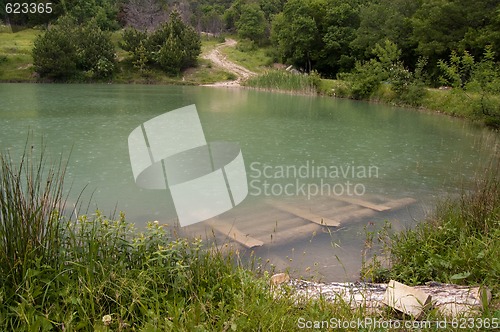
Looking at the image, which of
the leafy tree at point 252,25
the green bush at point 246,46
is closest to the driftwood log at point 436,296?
the green bush at point 246,46

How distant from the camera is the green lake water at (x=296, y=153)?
4.45 metres

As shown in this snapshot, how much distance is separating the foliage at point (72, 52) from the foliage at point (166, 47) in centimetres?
169

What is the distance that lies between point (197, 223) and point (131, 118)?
768cm

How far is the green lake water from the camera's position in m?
4.45

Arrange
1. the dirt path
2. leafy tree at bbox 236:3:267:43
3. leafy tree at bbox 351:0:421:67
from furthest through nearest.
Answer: leafy tree at bbox 236:3:267:43, the dirt path, leafy tree at bbox 351:0:421:67

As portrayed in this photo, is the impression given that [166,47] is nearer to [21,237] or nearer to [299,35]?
[299,35]

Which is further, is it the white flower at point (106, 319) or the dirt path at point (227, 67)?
the dirt path at point (227, 67)

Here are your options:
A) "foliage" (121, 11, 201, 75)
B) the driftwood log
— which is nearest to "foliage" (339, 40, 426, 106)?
"foliage" (121, 11, 201, 75)

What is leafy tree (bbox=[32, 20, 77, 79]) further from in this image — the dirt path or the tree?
the tree

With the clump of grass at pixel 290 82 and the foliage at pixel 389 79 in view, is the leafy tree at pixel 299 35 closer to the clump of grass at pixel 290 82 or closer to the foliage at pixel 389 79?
the clump of grass at pixel 290 82

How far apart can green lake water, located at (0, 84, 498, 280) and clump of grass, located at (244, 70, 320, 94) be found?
545cm

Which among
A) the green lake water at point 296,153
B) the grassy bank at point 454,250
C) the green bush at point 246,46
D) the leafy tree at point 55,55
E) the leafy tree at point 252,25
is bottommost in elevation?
the green lake water at point 296,153

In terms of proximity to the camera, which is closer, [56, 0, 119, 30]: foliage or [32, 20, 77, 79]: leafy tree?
[32, 20, 77, 79]: leafy tree

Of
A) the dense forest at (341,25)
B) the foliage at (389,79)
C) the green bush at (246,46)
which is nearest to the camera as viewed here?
the foliage at (389,79)
